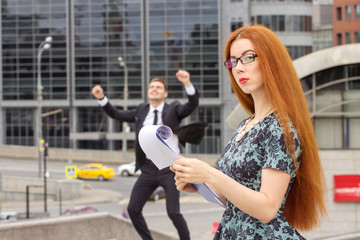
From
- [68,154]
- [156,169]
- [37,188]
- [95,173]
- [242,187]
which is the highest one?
[242,187]

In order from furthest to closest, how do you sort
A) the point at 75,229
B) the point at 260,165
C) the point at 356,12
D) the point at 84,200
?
the point at 356,12, the point at 84,200, the point at 75,229, the point at 260,165

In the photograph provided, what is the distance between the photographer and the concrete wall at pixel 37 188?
34.5 m

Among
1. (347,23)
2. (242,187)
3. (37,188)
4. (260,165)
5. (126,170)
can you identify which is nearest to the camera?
(242,187)

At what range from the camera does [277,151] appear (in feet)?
6.85

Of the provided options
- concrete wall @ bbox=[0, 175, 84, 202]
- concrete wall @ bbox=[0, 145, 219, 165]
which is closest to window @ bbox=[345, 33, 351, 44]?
concrete wall @ bbox=[0, 145, 219, 165]

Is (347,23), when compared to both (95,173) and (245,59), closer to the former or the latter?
(95,173)

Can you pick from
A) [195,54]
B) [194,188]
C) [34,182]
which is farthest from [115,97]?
[194,188]

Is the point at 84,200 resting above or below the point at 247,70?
below

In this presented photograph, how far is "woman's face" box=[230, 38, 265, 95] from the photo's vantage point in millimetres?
2260

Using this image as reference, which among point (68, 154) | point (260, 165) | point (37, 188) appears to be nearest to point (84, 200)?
point (37, 188)

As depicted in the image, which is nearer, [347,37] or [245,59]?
[245,59]

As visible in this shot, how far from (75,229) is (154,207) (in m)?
27.2

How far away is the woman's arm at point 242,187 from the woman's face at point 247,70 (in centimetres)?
44

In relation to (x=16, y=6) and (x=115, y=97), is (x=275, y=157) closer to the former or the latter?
(x=115, y=97)
